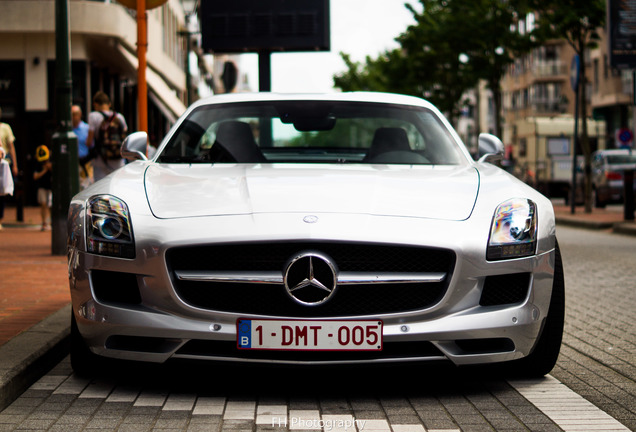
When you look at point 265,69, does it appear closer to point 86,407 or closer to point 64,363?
point 64,363

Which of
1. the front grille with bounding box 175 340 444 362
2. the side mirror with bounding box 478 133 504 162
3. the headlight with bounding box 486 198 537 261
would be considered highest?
the side mirror with bounding box 478 133 504 162

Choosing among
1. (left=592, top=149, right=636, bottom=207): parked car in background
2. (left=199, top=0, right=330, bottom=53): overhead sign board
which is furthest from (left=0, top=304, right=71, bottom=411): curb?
(left=592, top=149, right=636, bottom=207): parked car in background

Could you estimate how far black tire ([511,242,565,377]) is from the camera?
488 centimetres

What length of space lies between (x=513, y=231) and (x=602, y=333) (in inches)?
83.8

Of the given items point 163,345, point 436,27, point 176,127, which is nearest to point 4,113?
point 436,27

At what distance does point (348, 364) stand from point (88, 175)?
33.2 ft

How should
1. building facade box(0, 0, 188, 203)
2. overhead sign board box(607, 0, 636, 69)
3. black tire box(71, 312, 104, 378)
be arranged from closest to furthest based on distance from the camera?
1. black tire box(71, 312, 104, 378)
2. overhead sign board box(607, 0, 636, 69)
3. building facade box(0, 0, 188, 203)

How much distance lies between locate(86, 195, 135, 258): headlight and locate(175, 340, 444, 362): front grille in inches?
18.8

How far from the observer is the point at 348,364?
4.43 meters

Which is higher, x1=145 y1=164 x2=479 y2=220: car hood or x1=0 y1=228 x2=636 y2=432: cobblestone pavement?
x1=145 y1=164 x2=479 y2=220: car hood

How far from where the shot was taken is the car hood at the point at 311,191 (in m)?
4.61

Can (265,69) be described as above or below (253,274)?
above

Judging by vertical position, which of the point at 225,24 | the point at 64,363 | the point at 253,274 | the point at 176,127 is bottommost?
the point at 64,363

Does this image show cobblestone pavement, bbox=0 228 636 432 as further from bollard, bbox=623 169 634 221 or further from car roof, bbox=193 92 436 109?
bollard, bbox=623 169 634 221
